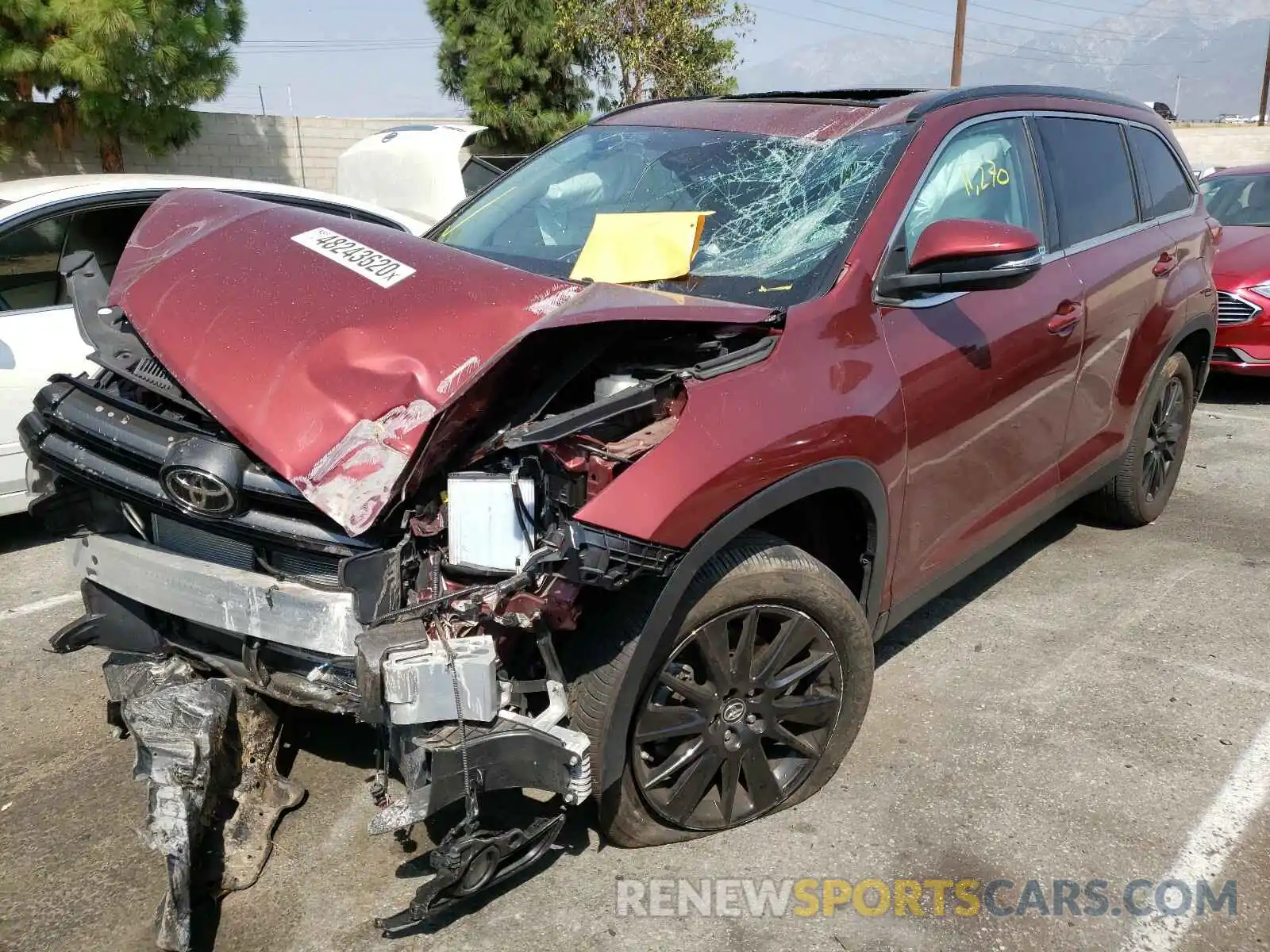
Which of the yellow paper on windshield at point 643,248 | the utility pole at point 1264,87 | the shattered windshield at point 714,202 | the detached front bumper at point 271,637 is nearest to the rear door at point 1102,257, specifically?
the shattered windshield at point 714,202

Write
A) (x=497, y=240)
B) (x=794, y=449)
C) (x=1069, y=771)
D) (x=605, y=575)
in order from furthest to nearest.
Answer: (x=497, y=240) → (x=1069, y=771) → (x=794, y=449) → (x=605, y=575)

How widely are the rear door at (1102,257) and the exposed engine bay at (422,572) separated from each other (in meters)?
1.77

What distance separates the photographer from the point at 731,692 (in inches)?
100

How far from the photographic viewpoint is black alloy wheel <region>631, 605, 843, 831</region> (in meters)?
2.46

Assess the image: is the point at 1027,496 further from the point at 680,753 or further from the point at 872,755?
the point at 680,753

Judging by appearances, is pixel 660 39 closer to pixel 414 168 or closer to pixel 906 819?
pixel 414 168

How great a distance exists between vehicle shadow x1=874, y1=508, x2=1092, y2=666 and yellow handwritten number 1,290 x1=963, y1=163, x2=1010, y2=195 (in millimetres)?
1495

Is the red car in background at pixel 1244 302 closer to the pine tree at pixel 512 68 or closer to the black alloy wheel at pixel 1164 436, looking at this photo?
the black alloy wheel at pixel 1164 436

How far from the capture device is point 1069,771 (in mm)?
3037

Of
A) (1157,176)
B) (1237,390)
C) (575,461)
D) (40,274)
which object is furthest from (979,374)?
(1237,390)

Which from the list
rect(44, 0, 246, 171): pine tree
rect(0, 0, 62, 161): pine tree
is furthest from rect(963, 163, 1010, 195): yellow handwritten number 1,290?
rect(0, 0, 62, 161): pine tree

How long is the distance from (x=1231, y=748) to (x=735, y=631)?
1.78m

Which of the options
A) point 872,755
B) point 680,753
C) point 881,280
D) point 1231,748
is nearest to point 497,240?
point 881,280

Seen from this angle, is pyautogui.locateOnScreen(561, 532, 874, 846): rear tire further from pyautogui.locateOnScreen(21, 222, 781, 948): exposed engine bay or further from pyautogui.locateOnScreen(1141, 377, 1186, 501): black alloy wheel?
pyautogui.locateOnScreen(1141, 377, 1186, 501): black alloy wheel
